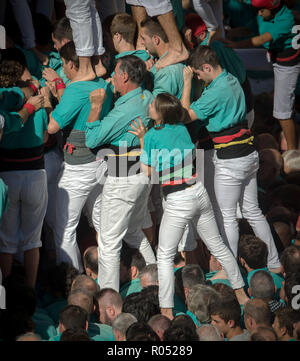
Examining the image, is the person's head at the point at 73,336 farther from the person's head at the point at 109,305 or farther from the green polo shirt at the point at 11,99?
the green polo shirt at the point at 11,99

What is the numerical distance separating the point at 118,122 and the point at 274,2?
205cm

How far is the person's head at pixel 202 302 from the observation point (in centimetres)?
417

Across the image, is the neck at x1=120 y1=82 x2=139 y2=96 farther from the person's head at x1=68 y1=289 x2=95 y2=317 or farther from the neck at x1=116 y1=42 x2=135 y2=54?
the person's head at x1=68 y1=289 x2=95 y2=317

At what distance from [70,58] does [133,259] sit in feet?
5.24

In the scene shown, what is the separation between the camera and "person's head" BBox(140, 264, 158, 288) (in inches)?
181

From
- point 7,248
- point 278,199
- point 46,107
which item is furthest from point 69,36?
point 278,199

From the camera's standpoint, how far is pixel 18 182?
429 centimetres

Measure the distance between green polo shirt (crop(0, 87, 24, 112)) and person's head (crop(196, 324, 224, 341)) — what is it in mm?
1855

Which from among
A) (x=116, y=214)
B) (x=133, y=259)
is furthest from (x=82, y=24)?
(x=133, y=259)

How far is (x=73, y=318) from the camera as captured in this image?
3.89 meters

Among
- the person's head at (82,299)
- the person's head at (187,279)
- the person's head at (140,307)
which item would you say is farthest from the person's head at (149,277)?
the person's head at (82,299)

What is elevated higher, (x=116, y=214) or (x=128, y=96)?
(x=128, y=96)

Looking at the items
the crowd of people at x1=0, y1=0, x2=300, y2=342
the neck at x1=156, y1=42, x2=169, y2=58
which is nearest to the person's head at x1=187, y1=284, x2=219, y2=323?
the crowd of people at x1=0, y1=0, x2=300, y2=342

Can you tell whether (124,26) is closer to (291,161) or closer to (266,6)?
(266,6)
